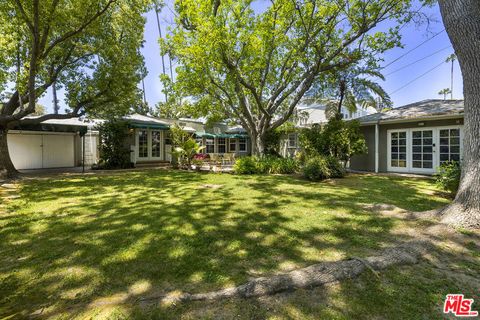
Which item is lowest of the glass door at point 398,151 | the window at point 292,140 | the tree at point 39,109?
the glass door at point 398,151

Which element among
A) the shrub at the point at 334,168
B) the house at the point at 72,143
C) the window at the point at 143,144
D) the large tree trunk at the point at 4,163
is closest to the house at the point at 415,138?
the shrub at the point at 334,168

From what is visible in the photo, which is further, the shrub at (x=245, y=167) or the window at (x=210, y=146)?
the window at (x=210, y=146)

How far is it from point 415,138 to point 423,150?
0.68 metres

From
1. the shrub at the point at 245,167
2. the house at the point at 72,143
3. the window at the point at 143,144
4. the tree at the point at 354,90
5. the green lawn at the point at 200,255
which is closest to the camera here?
the green lawn at the point at 200,255

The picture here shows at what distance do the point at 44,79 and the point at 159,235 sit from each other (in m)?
12.5

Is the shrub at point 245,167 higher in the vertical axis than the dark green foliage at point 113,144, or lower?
lower

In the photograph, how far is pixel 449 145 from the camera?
1046 cm

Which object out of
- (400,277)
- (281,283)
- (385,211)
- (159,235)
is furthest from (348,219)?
(159,235)

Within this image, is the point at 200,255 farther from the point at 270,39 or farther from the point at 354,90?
the point at 354,90

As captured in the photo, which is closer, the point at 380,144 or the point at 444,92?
the point at 380,144

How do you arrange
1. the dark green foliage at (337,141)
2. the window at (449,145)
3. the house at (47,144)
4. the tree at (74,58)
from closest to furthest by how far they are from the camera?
the tree at (74,58) < the window at (449,145) < the dark green foliage at (337,141) < the house at (47,144)

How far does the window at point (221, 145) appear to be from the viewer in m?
22.0

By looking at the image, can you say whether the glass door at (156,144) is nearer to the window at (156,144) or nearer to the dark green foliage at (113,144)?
the window at (156,144)

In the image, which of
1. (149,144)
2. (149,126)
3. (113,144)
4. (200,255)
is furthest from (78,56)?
(200,255)
